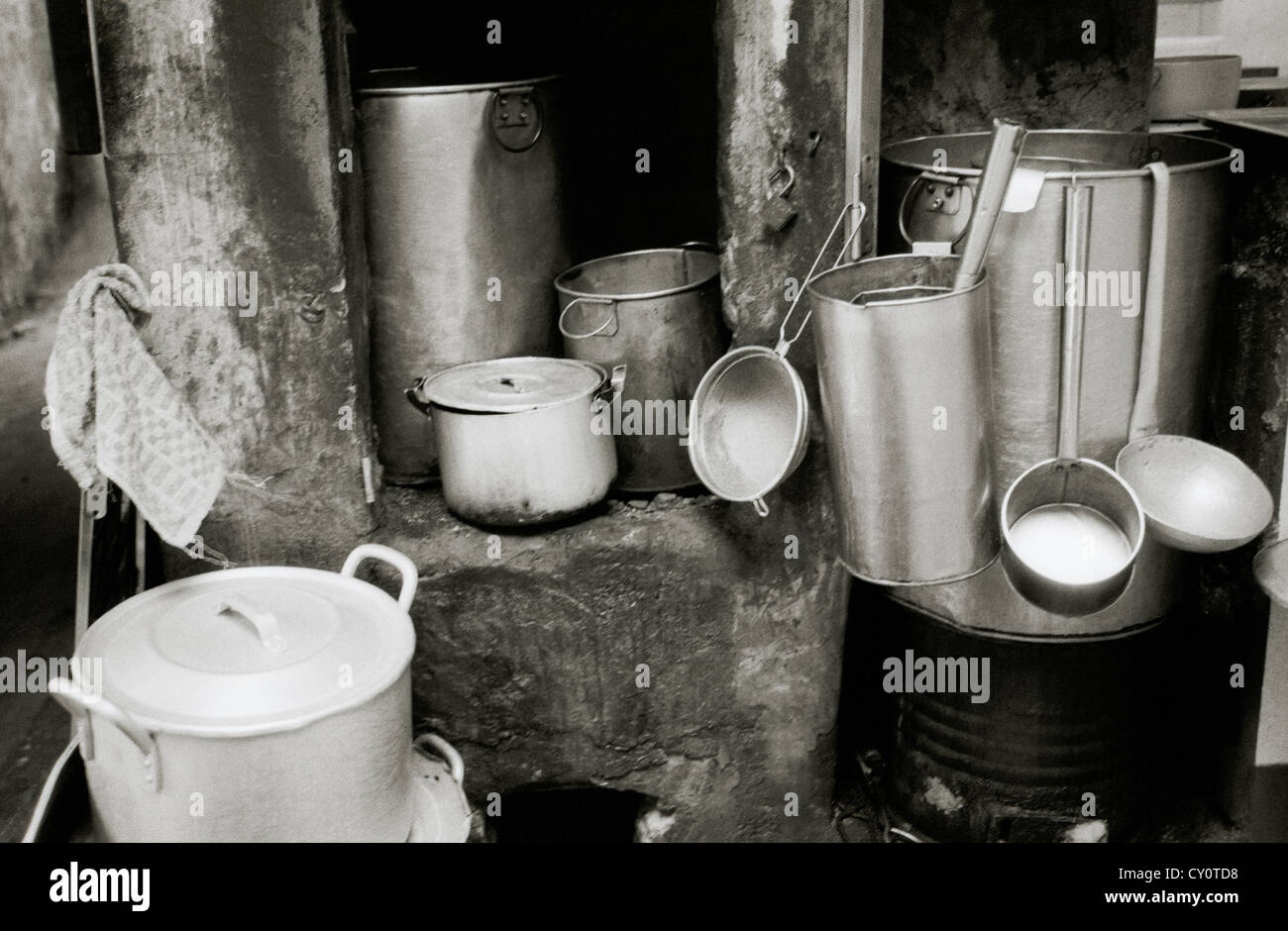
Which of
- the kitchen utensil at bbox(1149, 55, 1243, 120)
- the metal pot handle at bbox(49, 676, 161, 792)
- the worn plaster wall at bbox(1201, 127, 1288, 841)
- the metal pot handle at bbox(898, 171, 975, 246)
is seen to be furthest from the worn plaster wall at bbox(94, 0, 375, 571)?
the kitchen utensil at bbox(1149, 55, 1243, 120)

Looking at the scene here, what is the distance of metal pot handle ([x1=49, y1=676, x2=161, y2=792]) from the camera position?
2162mm

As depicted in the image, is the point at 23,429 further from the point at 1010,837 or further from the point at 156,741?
the point at 1010,837

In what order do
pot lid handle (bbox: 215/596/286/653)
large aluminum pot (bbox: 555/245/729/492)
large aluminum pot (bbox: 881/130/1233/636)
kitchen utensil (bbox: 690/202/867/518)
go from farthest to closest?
large aluminum pot (bbox: 555/245/729/492)
kitchen utensil (bbox: 690/202/867/518)
large aluminum pot (bbox: 881/130/1233/636)
pot lid handle (bbox: 215/596/286/653)

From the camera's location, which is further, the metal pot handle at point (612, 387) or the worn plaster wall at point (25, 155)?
the worn plaster wall at point (25, 155)

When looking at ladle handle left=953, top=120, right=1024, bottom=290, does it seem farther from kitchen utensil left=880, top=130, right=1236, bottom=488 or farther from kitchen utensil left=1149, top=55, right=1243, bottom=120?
kitchen utensil left=1149, top=55, right=1243, bottom=120

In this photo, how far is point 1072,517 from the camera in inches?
109

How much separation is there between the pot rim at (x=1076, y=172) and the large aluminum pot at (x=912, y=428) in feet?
0.80

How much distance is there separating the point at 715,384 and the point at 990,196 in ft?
2.43

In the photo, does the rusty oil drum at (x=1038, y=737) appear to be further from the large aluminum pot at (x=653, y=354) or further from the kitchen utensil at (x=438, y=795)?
the kitchen utensil at (x=438, y=795)

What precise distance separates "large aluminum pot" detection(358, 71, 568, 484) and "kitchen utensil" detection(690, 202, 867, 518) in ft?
2.22

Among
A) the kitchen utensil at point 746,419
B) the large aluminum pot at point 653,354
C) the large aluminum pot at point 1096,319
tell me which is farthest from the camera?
the large aluminum pot at point 653,354

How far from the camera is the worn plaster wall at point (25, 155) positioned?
7664 millimetres

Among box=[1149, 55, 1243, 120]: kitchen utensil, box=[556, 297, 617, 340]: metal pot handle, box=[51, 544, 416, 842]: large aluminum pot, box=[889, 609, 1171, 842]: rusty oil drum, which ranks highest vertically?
box=[1149, 55, 1243, 120]: kitchen utensil

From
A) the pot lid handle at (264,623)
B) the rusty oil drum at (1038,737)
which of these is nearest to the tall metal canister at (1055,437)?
the rusty oil drum at (1038,737)
